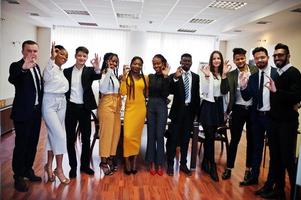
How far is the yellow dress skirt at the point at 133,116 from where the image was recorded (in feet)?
11.2

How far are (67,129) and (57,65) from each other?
30.0 inches

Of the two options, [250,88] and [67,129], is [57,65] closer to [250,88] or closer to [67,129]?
[67,129]

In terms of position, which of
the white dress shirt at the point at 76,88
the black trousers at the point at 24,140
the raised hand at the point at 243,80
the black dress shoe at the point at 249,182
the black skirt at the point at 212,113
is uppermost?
the raised hand at the point at 243,80

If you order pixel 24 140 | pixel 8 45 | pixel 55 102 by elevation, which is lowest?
pixel 24 140

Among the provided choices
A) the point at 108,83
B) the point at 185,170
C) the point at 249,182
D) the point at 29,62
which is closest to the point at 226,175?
the point at 249,182

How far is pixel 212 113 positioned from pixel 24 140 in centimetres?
225

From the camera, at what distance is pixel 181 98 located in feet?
11.5

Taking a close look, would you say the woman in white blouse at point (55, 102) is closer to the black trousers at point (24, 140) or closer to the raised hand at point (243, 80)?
the black trousers at point (24, 140)

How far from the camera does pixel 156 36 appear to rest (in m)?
9.55

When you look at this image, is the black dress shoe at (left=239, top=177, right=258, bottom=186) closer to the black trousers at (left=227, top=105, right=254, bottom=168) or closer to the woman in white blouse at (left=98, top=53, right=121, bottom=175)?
the black trousers at (left=227, top=105, right=254, bottom=168)

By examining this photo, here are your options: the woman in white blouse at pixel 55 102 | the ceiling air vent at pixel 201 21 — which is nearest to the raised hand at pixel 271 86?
the woman in white blouse at pixel 55 102

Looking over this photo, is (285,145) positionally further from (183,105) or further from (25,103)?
(25,103)

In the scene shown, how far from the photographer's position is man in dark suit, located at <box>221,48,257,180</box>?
134 inches

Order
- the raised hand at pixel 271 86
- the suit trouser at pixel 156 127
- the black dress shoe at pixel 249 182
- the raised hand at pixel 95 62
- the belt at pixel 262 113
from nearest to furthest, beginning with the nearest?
the raised hand at pixel 271 86, the belt at pixel 262 113, the raised hand at pixel 95 62, the black dress shoe at pixel 249 182, the suit trouser at pixel 156 127
